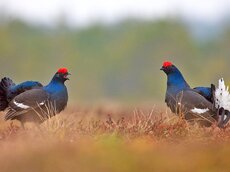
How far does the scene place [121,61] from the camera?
6662 cm

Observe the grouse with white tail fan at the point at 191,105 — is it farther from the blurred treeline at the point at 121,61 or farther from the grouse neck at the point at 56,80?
the blurred treeline at the point at 121,61

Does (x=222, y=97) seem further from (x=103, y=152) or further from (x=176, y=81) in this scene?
(x=103, y=152)

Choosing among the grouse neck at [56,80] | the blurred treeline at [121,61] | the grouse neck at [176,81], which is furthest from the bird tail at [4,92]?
the blurred treeline at [121,61]

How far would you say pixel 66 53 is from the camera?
65500 millimetres

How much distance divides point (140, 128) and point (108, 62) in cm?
6106

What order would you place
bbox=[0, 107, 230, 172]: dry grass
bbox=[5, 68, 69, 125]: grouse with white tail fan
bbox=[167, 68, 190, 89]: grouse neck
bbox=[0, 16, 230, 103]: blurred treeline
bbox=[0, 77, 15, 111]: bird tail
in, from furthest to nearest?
1. bbox=[0, 16, 230, 103]: blurred treeline
2. bbox=[0, 77, 15, 111]: bird tail
3. bbox=[167, 68, 190, 89]: grouse neck
4. bbox=[5, 68, 69, 125]: grouse with white tail fan
5. bbox=[0, 107, 230, 172]: dry grass

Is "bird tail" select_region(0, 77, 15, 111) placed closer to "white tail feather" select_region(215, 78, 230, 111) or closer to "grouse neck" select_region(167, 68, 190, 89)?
"grouse neck" select_region(167, 68, 190, 89)

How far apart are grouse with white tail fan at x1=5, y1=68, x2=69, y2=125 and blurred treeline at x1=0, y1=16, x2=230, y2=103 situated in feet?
153

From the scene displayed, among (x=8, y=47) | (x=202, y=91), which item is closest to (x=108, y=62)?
(x=8, y=47)

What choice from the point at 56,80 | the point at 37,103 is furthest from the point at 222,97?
the point at 37,103

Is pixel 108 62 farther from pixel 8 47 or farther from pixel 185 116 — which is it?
pixel 185 116

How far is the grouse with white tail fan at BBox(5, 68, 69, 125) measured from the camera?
9617mm

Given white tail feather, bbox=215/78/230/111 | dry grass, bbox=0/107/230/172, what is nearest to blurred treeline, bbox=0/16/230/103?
white tail feather, bbox=215/78/230/111

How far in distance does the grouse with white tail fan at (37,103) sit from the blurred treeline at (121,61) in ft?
153
